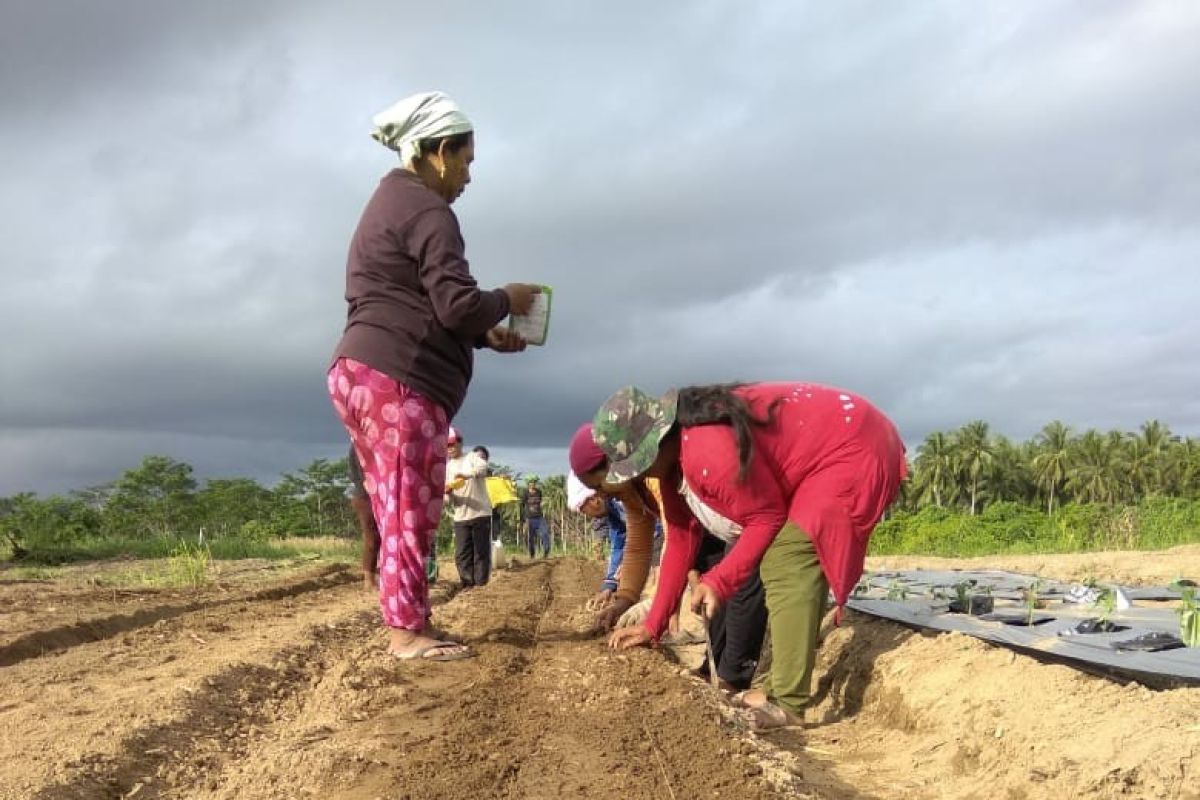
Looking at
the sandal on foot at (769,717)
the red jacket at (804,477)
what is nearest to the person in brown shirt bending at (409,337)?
Result: the red jacket at (804,477)

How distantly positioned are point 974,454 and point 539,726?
2920 inches

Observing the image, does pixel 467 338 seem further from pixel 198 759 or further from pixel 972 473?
pixel 972 473

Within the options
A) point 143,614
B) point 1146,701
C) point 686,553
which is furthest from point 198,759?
point 143,614

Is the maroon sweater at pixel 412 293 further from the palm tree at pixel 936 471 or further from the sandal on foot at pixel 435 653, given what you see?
the palm tree at pixel 936 471

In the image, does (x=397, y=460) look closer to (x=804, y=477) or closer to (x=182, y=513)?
(x=804, y=477)

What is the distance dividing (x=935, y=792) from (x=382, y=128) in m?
2.77

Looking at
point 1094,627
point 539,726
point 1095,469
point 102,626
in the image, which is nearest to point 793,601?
point 539,726

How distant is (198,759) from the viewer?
212 cm

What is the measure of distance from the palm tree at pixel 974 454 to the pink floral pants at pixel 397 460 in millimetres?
72075

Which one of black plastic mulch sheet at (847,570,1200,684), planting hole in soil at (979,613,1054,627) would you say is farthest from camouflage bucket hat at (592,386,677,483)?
planting hole in soil at (979,613,1054,627)

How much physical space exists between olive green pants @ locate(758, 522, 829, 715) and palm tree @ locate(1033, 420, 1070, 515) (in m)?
72.0

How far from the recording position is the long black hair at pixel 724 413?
9.14 ft

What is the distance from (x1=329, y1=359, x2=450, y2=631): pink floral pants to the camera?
10.0ft

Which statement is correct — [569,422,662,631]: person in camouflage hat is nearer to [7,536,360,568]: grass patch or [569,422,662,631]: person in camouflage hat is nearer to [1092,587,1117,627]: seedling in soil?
[1092,587,1117,627]: seedling in soil
